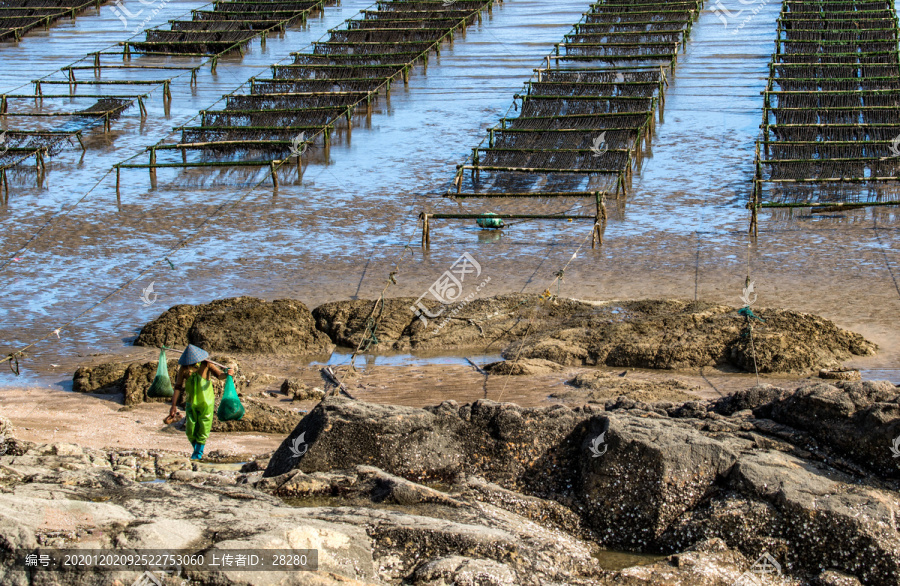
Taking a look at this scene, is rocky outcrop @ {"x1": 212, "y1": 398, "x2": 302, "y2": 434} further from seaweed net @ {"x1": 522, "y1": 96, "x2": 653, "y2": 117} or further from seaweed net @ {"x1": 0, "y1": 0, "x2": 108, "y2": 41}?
seaweed net @ {"x1": 0, "y1": 0, "x2": 108, "y2": 41}

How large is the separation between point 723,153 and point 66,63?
18734 millimetres

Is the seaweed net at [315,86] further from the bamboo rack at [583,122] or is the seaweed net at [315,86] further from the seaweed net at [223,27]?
the seaweed net at [223,27]

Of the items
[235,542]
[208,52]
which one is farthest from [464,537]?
[208,52]

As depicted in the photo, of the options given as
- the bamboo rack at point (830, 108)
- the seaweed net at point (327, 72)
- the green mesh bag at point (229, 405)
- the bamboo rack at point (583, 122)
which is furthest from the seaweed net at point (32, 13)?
the green mesh bag at point (229, 405)

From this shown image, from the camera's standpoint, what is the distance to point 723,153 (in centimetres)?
1875

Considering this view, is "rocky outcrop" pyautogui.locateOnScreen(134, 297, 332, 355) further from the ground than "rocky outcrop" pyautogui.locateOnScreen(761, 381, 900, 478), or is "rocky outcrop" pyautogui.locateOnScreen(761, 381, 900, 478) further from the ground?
"rocky outcrop" pyautogui.locateOnScreen(761, 381, 900, 478)

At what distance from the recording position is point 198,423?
768 cm

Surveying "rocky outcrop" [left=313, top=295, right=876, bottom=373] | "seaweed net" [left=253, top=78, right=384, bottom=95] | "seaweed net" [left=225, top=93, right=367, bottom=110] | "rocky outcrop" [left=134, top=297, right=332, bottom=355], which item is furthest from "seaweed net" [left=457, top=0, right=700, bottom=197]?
"rocky outcrop" [left=134, top=297, right=332, bottom=355]

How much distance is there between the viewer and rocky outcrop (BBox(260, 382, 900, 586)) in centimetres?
555

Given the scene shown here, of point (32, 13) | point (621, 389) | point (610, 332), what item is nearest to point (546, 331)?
point (610, 332)

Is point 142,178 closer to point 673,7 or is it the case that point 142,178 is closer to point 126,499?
point 126,499

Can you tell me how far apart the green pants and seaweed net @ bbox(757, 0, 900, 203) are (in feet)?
36.1

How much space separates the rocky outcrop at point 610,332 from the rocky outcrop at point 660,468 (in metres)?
2.96

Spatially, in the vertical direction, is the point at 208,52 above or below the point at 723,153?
above
